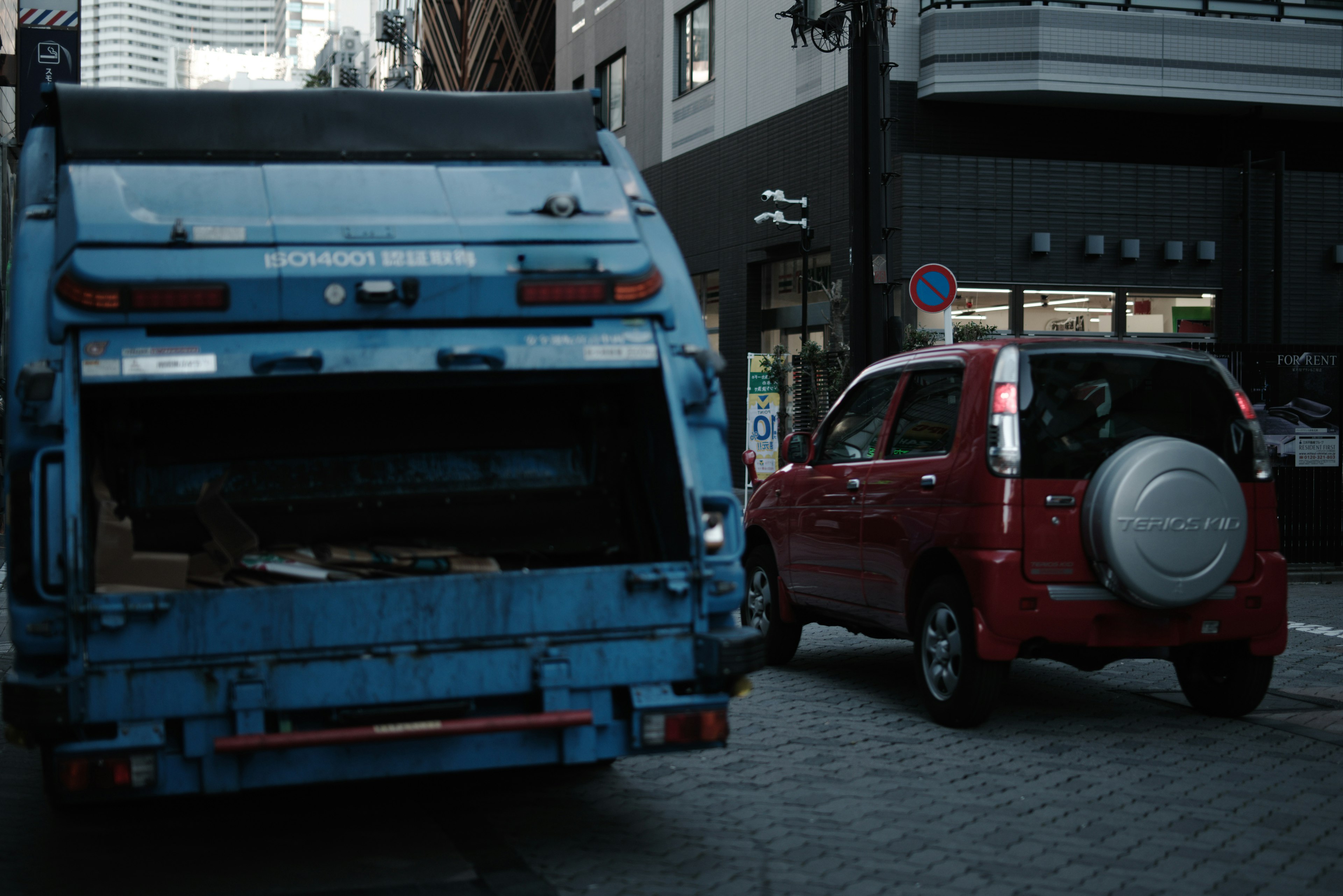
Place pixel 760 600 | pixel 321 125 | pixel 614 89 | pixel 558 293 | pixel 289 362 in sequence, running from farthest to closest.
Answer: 1. pixel 614 89
2. pixel 760 600
3. pixel 321 125
4. pixel 558 293
5. pixel 289 362

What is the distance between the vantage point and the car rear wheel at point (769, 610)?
9258 millimetres

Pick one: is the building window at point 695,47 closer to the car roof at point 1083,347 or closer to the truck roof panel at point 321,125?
the car roof at point 1083,347

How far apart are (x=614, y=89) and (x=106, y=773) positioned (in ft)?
103

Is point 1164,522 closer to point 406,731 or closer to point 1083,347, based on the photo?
point 1083,347

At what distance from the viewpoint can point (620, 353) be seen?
4953 mm

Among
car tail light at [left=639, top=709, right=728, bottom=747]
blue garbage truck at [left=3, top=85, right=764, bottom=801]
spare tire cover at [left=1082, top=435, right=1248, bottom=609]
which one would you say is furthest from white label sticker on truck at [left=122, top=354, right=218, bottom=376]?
spare tire cover at [left=1082, top=435, right=1248, bottom=609]

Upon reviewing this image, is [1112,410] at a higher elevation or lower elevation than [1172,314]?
lower

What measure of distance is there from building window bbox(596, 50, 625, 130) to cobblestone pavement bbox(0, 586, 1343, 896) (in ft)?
90.0

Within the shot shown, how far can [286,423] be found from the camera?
5570 mm

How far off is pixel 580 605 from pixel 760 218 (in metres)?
18.9

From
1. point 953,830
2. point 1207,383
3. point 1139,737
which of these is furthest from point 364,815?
point 1207,383

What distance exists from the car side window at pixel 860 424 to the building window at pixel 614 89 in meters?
25.4

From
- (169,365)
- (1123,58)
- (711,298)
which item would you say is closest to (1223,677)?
(169,365)

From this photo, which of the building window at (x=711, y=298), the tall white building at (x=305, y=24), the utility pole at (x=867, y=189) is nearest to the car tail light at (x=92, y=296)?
the utility pole at (x=867, y=189)
